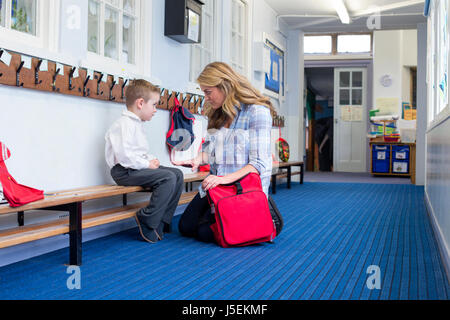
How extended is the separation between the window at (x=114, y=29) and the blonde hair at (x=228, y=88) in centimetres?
82

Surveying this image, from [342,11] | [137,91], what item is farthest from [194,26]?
[342,11]

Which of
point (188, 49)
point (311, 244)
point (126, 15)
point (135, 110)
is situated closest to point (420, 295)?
point (311, 244)

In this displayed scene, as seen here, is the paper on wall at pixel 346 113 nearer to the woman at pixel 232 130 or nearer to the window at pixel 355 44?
the window at pixel 355 44

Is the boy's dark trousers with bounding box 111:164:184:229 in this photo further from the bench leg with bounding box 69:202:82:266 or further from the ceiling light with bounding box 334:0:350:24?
the ceiling light with bounding box 334:0:350:24

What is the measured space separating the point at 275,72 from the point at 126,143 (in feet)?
14.9

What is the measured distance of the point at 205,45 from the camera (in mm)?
4879

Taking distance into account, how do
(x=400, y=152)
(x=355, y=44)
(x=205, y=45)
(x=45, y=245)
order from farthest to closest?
(x=355, y=44) → (x=400, y=152) → (x=205, y=45) → (x=45, y=245)

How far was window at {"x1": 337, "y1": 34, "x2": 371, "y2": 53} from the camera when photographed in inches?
473

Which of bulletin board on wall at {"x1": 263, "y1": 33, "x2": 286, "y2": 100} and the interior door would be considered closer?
bulletin board on wall at {"x1": 263, "y1": 33, "x2": 286, "y2": 100}

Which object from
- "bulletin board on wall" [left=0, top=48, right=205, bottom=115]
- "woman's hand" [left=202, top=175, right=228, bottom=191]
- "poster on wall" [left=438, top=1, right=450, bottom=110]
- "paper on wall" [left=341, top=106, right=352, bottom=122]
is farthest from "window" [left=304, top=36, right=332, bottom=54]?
"woman's hand" [left=202, top=175, right=228, bottom=191]

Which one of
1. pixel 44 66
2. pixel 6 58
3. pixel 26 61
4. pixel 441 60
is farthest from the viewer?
pixel 441 60

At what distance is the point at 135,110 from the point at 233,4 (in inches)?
119

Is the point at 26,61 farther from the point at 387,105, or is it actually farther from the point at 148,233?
the point at 387,105

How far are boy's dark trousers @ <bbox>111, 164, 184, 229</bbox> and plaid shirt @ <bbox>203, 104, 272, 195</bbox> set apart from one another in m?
0.29
